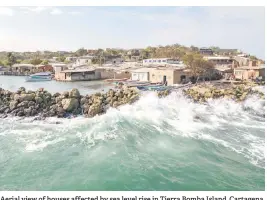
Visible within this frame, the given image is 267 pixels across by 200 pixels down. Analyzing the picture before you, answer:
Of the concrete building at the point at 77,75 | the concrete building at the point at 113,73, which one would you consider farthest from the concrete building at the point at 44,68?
the concrete building at the point at 113,73

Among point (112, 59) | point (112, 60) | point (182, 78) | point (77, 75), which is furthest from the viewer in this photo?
point (112, 59)

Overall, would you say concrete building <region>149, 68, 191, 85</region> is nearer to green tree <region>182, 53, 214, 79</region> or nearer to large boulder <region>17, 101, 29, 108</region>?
green tree <region>182, 53, 214, 79</region>

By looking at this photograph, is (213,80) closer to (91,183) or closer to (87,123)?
(87,123)

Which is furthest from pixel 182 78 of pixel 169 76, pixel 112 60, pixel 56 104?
pixel 112 60

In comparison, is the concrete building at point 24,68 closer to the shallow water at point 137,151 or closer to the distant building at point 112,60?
the distant building at point 112,60

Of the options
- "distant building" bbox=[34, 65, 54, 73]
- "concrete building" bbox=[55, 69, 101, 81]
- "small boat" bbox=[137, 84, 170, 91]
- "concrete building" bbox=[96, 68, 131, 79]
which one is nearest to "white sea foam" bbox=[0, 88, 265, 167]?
"small boat" bbox=[137, 84, 170, 91]

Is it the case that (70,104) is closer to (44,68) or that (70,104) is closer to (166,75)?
(166,75)
